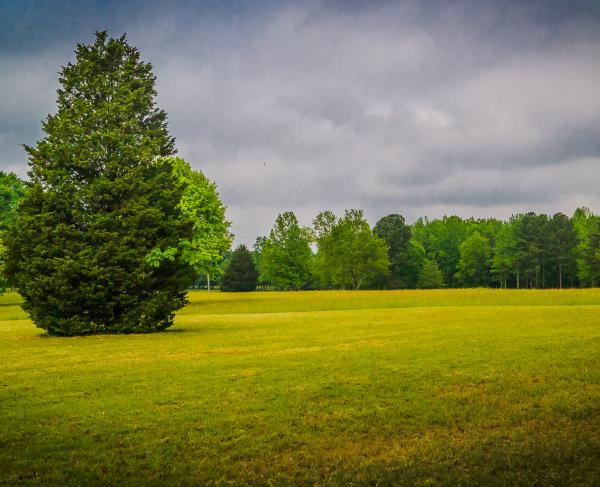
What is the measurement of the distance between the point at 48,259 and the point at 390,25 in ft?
74.2

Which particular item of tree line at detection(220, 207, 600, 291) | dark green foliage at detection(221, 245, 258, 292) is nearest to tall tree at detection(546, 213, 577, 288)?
tree line at detection(220, 207, 600, 291)

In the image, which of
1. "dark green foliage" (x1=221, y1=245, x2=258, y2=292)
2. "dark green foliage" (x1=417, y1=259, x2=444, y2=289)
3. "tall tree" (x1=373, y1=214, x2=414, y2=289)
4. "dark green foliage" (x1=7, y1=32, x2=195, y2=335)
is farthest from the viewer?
"tall tree" (x1=373, y1=214, x2=414, y2=289)

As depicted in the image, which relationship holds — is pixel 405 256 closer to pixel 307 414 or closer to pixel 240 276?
pixel 240 276

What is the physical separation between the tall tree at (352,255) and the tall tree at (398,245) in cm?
943

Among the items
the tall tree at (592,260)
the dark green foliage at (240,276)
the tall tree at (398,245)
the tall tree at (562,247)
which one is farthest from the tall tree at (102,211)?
the tall tree at (562,247)

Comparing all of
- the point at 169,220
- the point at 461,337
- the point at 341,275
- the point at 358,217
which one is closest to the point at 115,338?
the point at 169,220

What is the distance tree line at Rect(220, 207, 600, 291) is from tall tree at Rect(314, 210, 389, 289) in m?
0.21

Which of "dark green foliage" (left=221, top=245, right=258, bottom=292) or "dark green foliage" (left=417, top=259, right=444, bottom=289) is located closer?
"dark green foliage" (left=221, top=245, right=258, bottom=292)

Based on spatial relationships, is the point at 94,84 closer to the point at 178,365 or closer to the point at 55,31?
the point at 55,31

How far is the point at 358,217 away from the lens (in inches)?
4208

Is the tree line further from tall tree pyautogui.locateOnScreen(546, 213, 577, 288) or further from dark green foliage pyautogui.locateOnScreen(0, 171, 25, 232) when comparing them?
dark green foliage pyautogui.locateOnScreen(0, 171, 25, 232)

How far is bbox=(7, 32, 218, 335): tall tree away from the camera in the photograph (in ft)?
77.2

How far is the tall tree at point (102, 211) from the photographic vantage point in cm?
2353

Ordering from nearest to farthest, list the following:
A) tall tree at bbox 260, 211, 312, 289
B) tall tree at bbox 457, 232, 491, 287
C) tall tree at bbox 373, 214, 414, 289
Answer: tall tree at bbox 260, 211, 312, 289
tall tree at bbox 373, 214, 414, 289
tall tree at bbox 457, 232, 491, 287
